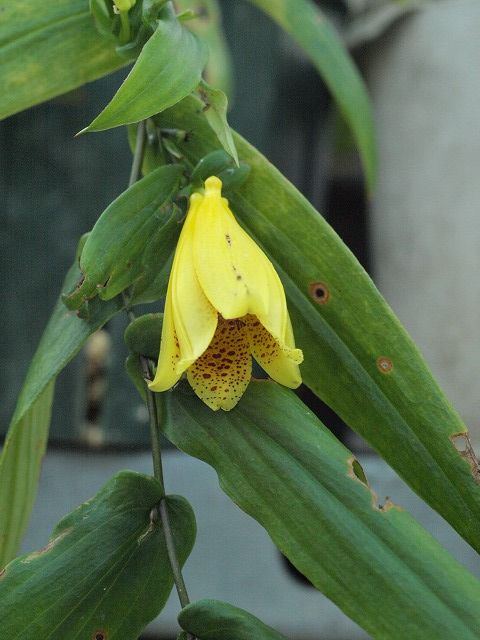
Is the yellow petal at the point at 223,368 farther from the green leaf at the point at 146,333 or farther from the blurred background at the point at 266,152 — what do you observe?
the blurred background at the point at 266,152

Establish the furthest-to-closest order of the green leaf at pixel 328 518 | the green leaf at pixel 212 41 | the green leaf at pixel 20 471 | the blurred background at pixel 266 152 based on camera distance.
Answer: the blurred background at pixel 266 152 → the green leaf at pixel 212 41 → the green leaf at pixel 20 471 → the green leaf at pixel 328 518

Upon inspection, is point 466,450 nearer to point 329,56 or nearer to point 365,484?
point 365,484

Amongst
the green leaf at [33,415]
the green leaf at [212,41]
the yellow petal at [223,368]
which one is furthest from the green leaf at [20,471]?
the green leaf at [212,41]

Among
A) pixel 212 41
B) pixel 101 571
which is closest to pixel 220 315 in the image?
pixel 101 571

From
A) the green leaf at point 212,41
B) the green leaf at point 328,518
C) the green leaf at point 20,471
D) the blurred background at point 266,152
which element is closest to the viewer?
the green leaf at point 328,518

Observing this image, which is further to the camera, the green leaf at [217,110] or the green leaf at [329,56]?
the green leaf at [329,56]

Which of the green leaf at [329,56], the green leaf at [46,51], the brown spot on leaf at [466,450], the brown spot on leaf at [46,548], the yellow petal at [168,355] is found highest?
the green leaf at [329,56]

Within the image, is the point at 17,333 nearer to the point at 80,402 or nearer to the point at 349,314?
the point at 80,402

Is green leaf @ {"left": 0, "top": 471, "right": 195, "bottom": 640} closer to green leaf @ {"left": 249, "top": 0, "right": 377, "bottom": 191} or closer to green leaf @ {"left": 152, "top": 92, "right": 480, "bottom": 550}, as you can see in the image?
green leaf @ {"left": 152, "top": 92, "right": 480, "bottom": 550}
